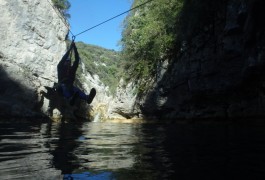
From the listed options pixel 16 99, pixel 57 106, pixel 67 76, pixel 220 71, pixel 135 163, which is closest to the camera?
pixel 135 163

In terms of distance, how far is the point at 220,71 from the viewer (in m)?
15.3

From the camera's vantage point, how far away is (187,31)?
1675 centimetres

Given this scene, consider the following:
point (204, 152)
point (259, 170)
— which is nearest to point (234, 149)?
point (204, 152)

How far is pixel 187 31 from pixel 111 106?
9.29 meters

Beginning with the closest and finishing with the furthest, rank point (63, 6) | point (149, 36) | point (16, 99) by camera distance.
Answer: point (149, 36) → point (16, 99) → point (63, 6)

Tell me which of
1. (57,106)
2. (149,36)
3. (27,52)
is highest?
(27,52)

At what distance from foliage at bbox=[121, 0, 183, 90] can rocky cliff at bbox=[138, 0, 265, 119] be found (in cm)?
114

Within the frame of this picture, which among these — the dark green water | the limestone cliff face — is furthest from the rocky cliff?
the limestone cliff face

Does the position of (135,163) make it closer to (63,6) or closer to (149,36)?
(149,36)

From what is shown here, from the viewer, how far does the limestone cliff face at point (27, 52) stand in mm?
26453

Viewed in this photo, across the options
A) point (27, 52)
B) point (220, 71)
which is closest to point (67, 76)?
point (220, 71)

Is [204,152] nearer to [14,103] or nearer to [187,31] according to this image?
[187,31]

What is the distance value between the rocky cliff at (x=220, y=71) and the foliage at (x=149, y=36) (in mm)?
1141

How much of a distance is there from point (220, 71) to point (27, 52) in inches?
860
